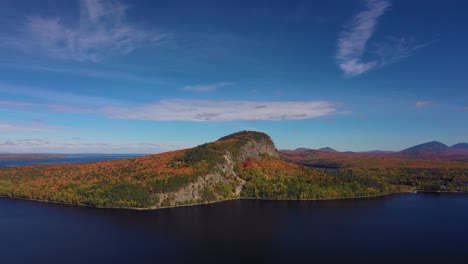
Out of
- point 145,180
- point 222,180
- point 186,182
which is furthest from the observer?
point 222,180

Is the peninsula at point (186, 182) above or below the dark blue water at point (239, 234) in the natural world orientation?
above

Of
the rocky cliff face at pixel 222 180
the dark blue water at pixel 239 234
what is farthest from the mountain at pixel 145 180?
the dark blue water at pixel 239 234

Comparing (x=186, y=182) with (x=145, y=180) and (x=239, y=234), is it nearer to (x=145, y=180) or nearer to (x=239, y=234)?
(x=145, y=180)

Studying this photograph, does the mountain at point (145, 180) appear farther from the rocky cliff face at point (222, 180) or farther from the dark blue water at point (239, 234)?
the dark blue water at point (239, 234)

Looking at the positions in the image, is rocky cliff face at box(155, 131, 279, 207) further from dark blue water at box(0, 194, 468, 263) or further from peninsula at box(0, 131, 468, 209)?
dark blue water at box(0, 194, 468, 263)

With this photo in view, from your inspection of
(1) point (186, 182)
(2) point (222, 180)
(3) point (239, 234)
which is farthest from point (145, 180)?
(3) point (239, 234)

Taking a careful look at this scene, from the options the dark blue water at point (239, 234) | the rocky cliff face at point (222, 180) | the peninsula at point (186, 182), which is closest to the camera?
the dark blue water at point (239, 234)
